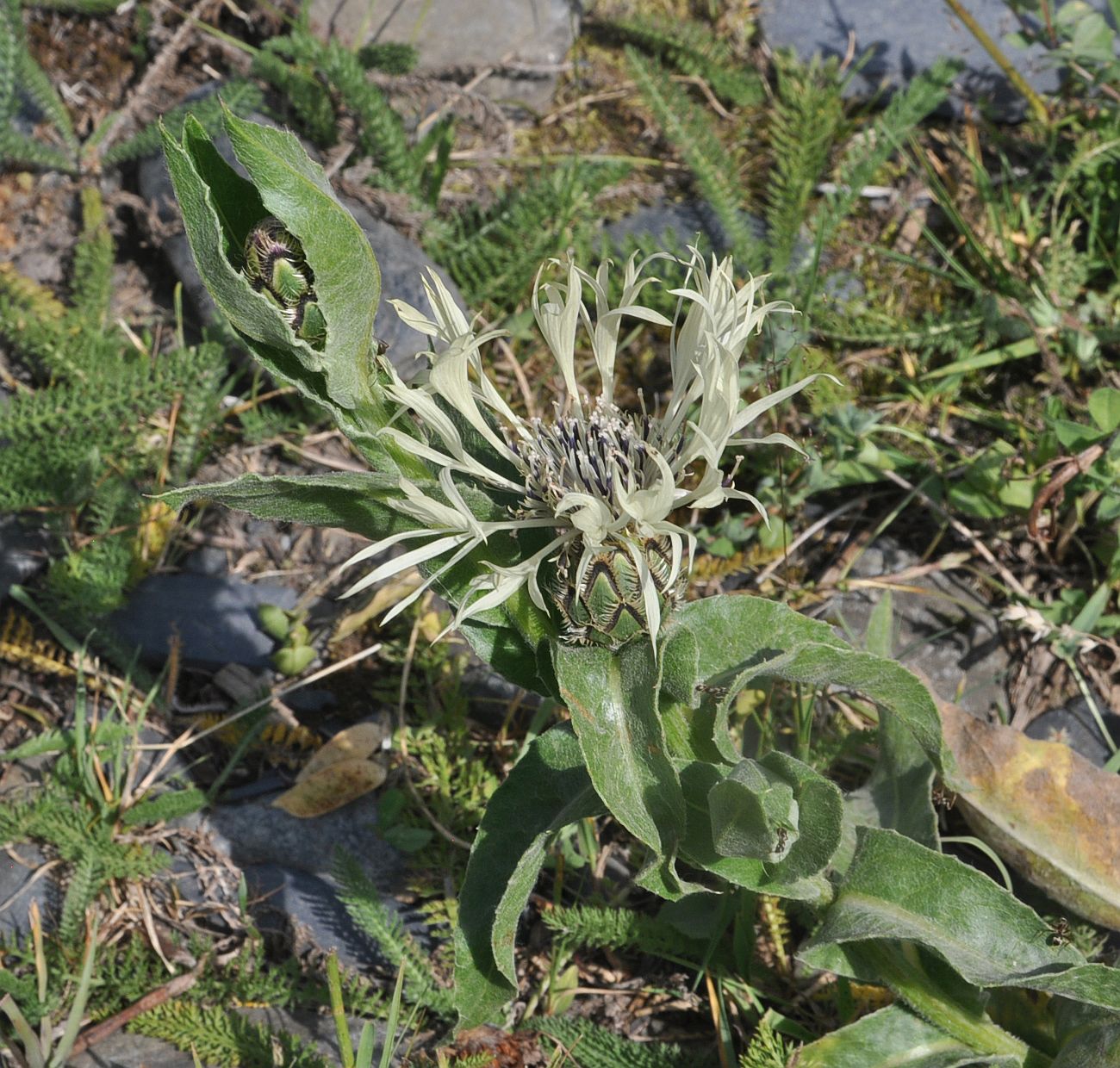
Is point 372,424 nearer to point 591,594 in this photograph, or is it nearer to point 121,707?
point 591,594

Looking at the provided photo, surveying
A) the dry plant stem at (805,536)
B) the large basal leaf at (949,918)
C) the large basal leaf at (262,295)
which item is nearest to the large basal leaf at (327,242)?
the large basal leaf at (262,295)

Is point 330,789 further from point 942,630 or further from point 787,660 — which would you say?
point 942,630

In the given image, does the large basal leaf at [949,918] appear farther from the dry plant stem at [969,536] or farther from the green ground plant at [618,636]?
the dry plant stem at [969,536]

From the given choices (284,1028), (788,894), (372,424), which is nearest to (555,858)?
(284,1028)

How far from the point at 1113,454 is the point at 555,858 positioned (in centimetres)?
182

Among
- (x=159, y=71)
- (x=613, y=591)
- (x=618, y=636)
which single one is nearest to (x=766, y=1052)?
(x=618, y=636)

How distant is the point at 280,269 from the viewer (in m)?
1.59

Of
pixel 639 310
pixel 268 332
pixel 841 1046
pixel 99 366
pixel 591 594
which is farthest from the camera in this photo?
pixel 99 366

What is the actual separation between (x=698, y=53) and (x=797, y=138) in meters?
0.57

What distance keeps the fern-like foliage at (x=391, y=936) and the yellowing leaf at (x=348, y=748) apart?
16.7 inches

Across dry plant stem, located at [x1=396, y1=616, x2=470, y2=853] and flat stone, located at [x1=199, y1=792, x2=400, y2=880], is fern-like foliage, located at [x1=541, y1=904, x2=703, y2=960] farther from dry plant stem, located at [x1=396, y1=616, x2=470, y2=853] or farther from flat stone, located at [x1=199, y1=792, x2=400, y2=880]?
flat stone, located at [x1=199, y1=792, x2=400, y2=880]

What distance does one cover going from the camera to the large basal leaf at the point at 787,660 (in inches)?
74.5

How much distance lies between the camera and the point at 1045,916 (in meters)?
2.56

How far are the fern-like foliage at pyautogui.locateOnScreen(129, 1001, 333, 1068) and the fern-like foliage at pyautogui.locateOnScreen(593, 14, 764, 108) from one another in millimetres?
3578
